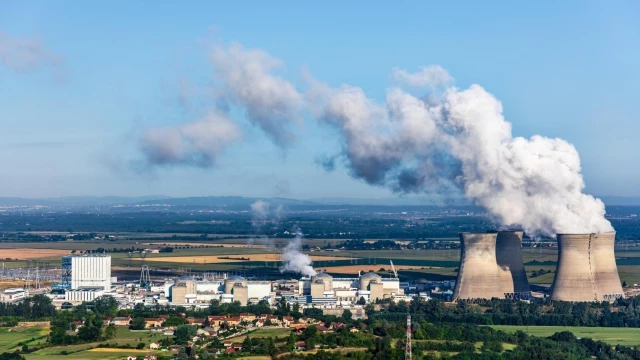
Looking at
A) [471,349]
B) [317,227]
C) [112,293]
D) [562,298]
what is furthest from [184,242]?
[471,349]

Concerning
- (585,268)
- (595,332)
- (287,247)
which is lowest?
(595,332)

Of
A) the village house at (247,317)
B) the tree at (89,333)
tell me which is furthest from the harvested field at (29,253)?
the tree at (89,333)

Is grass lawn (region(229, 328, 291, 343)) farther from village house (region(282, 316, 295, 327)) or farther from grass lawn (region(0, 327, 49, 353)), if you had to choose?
grass lawn (region(0, 327, 49, 353))

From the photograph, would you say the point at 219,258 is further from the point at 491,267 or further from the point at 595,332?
the point at 595,332

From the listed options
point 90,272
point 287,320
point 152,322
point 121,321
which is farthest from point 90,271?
point 287,320

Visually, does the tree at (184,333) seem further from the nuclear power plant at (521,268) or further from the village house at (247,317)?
the nuclear power plant at (521,268)

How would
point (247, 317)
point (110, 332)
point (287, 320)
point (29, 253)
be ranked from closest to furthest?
1. point (110, 332)
2. point (287, 320)
3. point (247, 317)
4. point (29, 253)

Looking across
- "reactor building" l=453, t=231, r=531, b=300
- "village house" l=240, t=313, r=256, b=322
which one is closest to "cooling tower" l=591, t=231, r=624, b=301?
"reactor building" l=453, t=231, r=531, b=300
